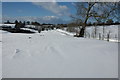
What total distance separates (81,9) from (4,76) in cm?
1161

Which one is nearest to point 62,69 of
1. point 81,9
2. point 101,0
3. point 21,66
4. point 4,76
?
point 21,66

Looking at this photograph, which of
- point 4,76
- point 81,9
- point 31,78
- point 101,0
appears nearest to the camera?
point 31,78

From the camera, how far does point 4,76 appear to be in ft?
6.34

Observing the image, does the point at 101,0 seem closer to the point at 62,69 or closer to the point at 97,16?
the point at 97,16

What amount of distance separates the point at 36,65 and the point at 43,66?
0.16 metres

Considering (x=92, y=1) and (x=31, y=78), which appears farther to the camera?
(x=92, y=1)

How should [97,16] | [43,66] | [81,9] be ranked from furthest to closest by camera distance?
1. [81,9]
2. [97,16]
3. [43,66]

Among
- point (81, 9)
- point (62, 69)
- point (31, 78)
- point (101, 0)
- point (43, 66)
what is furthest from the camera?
point (81, 9)

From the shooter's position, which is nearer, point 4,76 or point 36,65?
point 4,76

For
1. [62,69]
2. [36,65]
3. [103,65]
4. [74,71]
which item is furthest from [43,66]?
[103,65]

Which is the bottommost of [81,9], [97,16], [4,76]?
[4,76]

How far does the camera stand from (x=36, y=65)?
232cm

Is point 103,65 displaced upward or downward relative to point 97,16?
downward

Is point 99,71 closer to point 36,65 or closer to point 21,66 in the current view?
A: point 36,65
